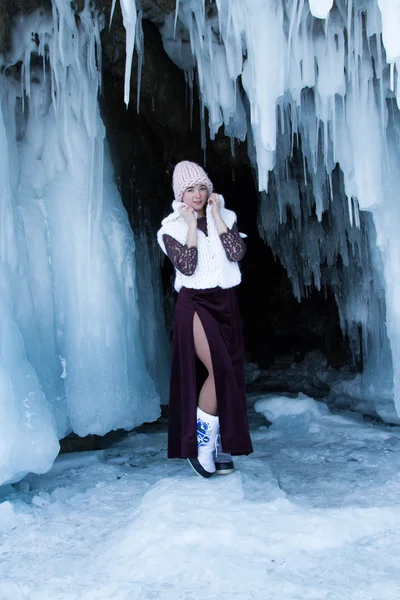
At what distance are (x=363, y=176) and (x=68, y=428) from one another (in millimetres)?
2109

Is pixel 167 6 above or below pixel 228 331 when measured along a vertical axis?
above

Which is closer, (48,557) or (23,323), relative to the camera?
(48,557)

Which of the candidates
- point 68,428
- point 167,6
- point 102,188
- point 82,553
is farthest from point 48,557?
point 167,6

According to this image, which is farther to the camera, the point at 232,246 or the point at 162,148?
the point at 162,148

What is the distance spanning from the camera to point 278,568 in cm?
180

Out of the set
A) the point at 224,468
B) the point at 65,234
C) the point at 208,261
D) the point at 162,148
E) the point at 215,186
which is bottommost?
the point at 224,468

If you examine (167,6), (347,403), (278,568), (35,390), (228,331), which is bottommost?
(347,403)

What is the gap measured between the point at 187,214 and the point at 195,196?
0.11 m

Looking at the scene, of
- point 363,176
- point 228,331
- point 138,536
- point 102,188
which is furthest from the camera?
point 102,188

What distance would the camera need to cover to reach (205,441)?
259 centimetres

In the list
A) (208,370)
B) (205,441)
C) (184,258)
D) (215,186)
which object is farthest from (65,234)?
(215,186)

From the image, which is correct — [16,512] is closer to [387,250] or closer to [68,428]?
[68,428]

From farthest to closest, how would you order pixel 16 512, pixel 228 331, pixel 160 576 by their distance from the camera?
pixel 228 331 → pixel 16 512 → pixel 160 576

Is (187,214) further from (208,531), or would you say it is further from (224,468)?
(208,531)
